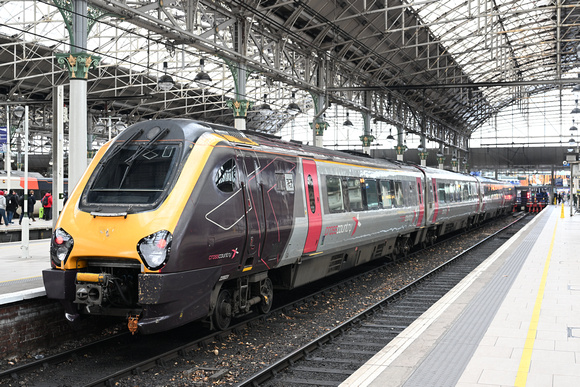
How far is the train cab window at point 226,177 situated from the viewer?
8039 mm

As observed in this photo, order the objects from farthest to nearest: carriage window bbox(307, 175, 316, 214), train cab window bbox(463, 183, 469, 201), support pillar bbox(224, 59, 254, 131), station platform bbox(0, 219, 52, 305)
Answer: train cab window bbox(463, 183, 469, 201) < support pillar bbox(224, 59, 254, 131) < carriage window bbox(307, 175, 316, 214) < station platform bbox(0, 219, 52, 305)

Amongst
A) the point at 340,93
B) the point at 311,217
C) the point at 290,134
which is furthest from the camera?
the point at 290,134

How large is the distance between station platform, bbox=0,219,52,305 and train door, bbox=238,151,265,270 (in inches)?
120

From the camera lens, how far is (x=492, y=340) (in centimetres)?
763

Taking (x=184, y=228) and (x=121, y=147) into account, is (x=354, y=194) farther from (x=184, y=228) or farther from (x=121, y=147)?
(x=184, y=228)

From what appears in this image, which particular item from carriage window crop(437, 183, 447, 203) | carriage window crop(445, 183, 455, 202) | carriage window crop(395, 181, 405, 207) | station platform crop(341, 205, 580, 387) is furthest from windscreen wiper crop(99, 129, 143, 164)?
carriage window crop(445, 183, 455, 202)

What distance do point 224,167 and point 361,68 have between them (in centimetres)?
2642

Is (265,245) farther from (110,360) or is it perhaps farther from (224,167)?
(110,360)

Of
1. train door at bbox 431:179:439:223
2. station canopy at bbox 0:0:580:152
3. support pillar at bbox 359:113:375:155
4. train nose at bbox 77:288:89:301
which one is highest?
station canopy at bbox 0:0:580:152

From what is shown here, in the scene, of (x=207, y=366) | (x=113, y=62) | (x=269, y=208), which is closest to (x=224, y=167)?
(x=269, y=208)

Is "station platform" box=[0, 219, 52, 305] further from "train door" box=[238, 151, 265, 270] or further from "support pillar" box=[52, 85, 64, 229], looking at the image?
"train door" box=[238, 151, 265, 270]

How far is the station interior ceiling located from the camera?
20.5 m

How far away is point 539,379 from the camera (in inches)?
239

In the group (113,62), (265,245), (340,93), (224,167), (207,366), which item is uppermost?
(113,62)
